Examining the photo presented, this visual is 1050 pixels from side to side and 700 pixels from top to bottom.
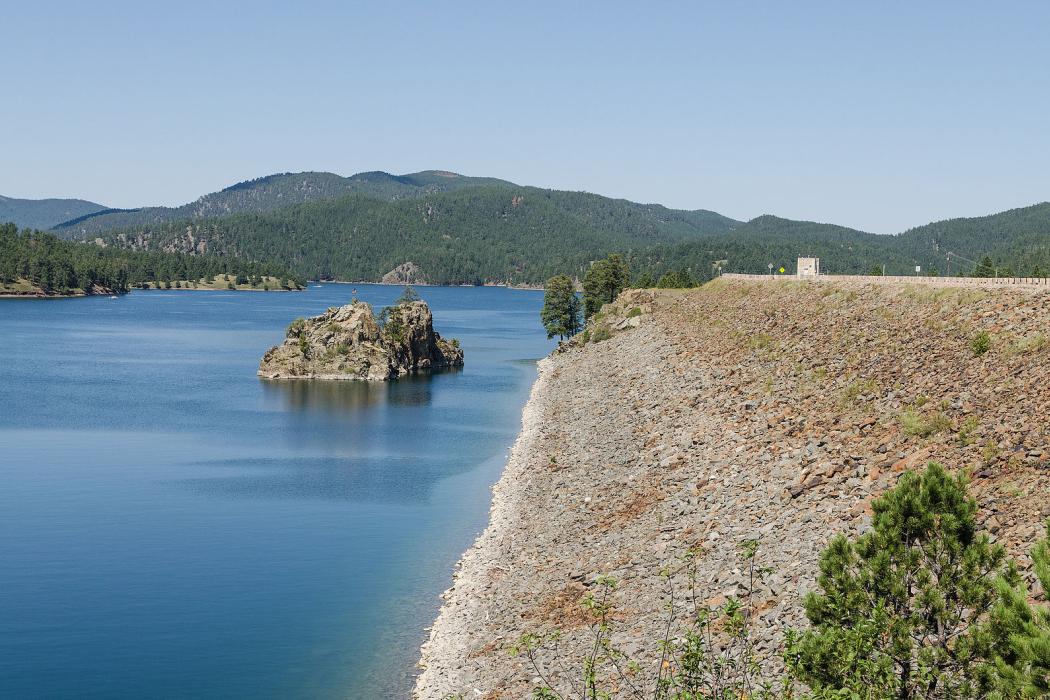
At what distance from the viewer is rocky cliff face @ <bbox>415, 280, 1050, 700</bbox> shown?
31.9 metres

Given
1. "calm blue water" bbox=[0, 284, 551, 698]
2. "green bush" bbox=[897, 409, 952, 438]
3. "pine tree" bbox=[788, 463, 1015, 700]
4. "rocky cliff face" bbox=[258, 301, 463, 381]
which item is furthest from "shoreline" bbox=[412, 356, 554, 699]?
"rocky cliff face" bbox=[258, 301, 463, 381]

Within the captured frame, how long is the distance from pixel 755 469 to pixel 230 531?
87.6ft

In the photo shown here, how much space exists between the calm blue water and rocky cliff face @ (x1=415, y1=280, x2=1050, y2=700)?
3.18m

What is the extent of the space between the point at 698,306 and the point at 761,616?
87361mm

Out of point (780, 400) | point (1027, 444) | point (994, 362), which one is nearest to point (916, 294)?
point (780, 400)

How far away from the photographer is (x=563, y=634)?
33.2 metres

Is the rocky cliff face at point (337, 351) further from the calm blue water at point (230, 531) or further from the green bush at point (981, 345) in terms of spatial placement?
the green bush at point (981, 345)

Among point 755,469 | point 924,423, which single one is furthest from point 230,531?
point 924,423

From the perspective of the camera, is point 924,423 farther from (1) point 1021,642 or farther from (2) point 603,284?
(2) point 603,284

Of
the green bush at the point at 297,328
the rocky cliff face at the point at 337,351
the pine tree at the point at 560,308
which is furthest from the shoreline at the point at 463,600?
the pine tree at the point at 560,308

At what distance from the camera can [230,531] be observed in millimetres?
53000

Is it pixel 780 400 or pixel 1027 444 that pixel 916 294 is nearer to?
pixel 780 400

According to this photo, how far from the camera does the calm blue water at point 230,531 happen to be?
35.8m

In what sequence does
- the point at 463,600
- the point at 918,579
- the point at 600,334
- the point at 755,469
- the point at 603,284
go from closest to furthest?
the point at 918,579 < the point at 463,600 < the point at 755,469 < the point at 600,334 < the point at 603,284
